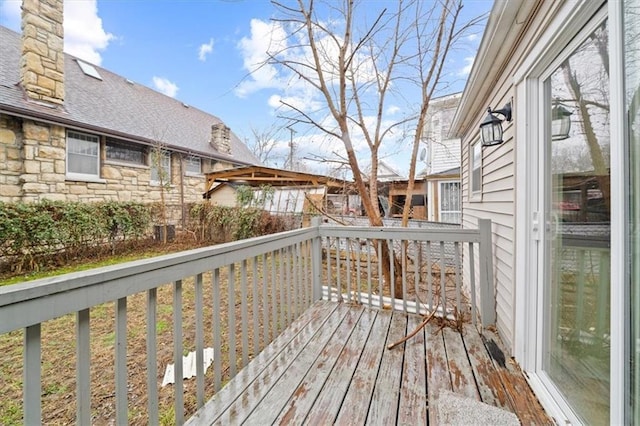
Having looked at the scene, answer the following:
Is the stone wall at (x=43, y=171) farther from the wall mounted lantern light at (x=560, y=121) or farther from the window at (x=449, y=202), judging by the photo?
the wall mounted lantern light at (x=560, y=121)

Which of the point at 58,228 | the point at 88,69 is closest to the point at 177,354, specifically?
the point at 58,228

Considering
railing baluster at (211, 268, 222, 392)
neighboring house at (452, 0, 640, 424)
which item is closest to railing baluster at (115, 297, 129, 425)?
railing baluster at (211, 268, 222, 392)

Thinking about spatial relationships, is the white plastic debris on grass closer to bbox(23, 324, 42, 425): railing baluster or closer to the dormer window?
bbox(23, 324, 42, 425): railing baluster

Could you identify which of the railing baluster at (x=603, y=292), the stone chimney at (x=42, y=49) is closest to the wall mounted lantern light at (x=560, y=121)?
the railing baluster at (x=603, y=292)

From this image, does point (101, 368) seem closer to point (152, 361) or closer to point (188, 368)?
point (188, 368)

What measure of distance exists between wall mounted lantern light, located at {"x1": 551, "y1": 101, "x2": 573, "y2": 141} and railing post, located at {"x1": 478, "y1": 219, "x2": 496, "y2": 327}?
1045 millimetres

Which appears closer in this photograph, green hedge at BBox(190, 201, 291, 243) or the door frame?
the door frame

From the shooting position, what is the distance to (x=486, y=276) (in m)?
2.62

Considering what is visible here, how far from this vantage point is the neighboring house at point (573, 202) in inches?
38.8

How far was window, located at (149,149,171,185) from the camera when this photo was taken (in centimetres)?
883

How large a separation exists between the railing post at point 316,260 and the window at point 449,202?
746 cm

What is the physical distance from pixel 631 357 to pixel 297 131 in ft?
13.9

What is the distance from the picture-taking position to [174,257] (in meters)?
1.44

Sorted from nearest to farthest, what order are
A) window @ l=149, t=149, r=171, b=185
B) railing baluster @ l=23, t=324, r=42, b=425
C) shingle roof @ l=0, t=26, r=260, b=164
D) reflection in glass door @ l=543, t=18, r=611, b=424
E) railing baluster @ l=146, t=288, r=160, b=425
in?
railing baluster @ l=23, t=324, r=42, b=425, reflection in glass door @ l=543, t=18, r=611, b=424, railing baluster @ l=146, t=288, r=160, b=425, shingle roof @ l=0, t=26, r=260, b=164, window @ l=149, t=149, r=171, b=185
